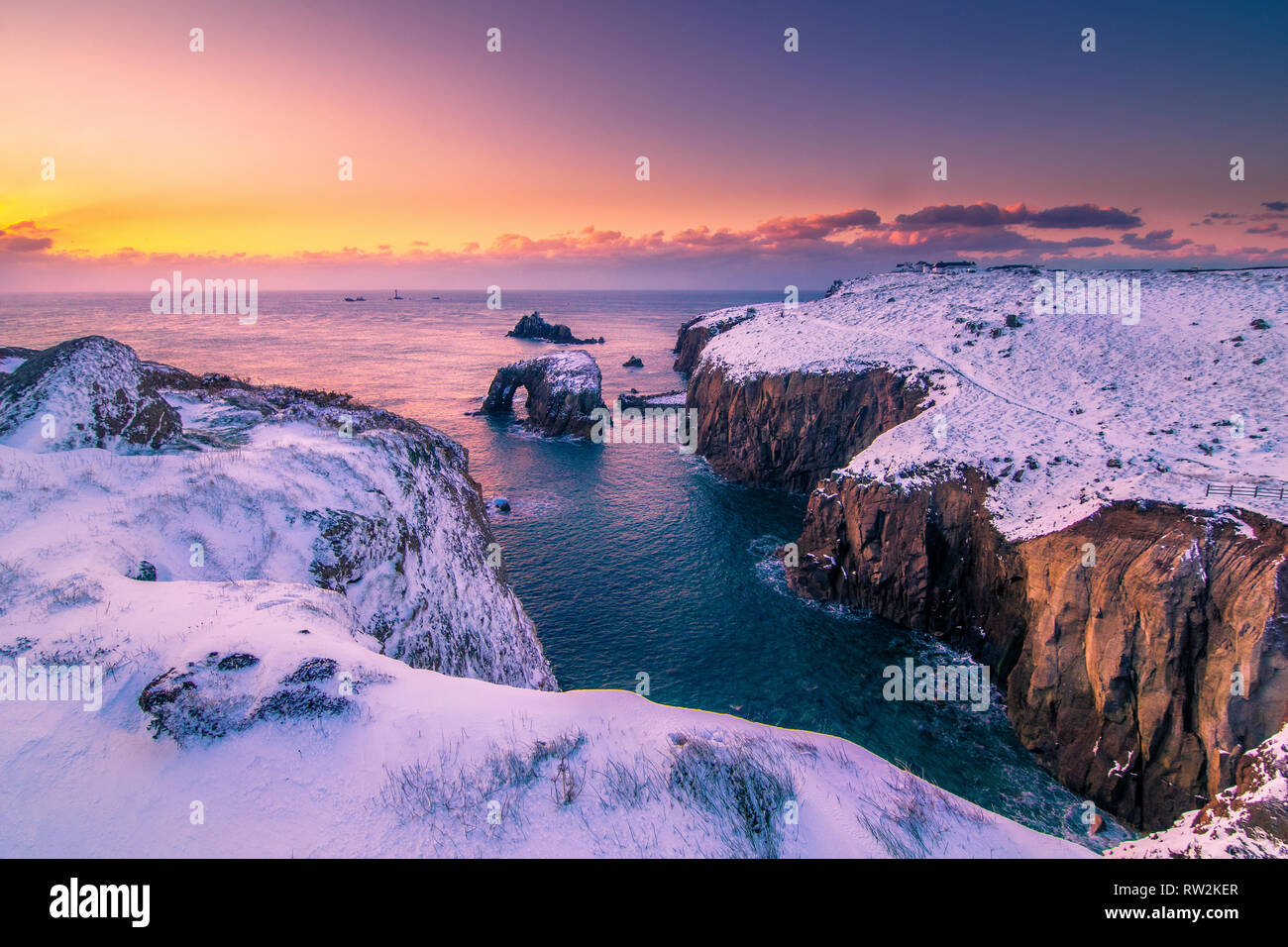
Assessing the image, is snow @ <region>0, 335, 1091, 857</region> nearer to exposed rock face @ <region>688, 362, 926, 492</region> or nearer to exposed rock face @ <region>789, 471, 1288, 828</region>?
exposed rock face @ <region>789, 471, 1288, 828</region>

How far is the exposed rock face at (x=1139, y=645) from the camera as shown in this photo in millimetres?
17328

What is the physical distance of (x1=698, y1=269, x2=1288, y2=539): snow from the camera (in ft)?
86.6

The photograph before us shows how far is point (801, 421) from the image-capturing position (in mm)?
53469

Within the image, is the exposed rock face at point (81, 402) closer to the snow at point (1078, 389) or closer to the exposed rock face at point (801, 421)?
the snow at point (1078, 389)

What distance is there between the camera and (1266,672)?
16.5 metres

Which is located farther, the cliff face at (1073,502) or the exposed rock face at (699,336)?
the exposed rock face at (699,336)

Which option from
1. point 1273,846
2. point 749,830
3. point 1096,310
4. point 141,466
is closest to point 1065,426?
point 1096,310

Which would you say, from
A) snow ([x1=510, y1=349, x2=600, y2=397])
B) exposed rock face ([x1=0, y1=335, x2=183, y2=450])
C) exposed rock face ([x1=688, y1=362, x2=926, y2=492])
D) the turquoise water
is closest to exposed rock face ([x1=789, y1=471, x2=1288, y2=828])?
the turquoise water

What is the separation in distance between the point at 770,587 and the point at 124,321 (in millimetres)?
192012

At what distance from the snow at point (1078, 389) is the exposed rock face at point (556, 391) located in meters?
19.2

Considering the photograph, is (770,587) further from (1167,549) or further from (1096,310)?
(1096,310)

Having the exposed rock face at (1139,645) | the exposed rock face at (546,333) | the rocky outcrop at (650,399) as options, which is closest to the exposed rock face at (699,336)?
the rocky outcrop at (650,399)

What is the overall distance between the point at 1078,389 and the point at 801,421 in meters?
21.6

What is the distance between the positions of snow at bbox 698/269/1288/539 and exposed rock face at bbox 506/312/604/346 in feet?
278
